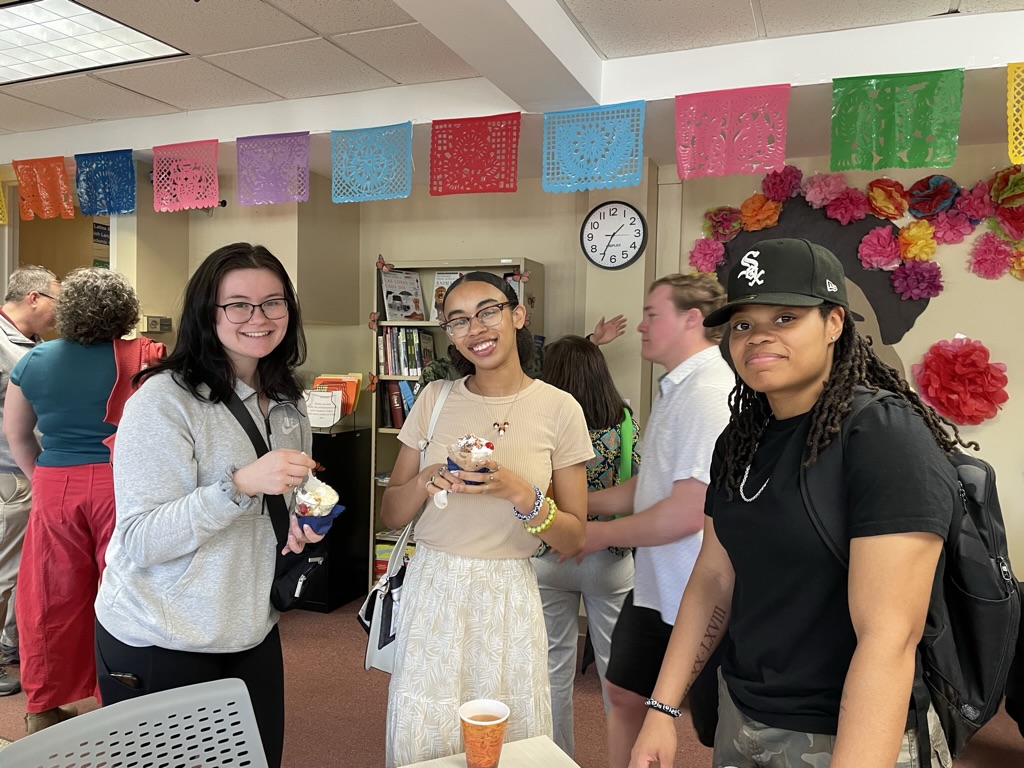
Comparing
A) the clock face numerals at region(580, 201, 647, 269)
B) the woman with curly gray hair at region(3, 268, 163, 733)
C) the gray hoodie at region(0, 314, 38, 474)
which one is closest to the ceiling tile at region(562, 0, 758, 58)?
the clock face numerals at region(580, 201, 647, 269)

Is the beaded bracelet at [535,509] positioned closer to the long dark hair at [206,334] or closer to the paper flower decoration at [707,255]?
the long dark hair at [206,334]

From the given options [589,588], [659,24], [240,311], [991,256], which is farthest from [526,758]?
[991,256]

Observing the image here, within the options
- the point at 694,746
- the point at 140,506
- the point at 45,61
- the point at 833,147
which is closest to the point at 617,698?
the point at 694,746

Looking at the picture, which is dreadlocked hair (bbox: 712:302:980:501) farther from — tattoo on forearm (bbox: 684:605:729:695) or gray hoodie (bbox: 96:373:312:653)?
gray hoodie (bbox: 96:373:312:653)

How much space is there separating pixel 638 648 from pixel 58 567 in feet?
7.30

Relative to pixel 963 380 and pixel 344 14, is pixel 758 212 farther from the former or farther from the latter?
pixel 344 14

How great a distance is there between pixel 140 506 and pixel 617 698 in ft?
5.07

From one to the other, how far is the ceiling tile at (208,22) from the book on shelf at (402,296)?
1560 millimetres

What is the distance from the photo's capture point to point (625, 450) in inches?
121

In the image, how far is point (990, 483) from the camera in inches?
48.7

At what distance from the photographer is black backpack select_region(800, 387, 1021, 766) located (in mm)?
1180

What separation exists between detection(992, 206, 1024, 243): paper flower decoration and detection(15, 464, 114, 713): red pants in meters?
4.16

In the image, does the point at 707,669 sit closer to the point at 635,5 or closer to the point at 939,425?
the point at 939,425

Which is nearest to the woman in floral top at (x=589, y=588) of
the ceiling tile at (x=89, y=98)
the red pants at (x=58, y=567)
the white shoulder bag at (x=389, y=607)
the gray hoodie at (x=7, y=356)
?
the white shoulder bag at (x=389, y=607)
